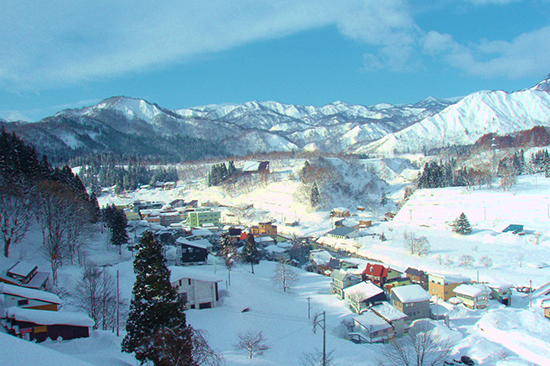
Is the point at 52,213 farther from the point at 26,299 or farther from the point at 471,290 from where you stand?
the point at 471,290

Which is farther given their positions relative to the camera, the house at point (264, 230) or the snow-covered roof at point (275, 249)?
the house at point (264, 230)

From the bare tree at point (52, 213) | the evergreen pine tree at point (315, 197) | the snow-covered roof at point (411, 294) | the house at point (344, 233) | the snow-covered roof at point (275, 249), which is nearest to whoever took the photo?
the bare tree at point (52, 213)

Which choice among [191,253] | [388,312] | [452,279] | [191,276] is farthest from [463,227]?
[191,276]

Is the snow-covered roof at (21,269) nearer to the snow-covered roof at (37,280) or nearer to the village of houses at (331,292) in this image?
the village of houses at (331,292)

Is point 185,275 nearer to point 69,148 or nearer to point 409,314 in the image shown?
point 409,314

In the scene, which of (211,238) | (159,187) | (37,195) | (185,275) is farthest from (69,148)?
(185,275)

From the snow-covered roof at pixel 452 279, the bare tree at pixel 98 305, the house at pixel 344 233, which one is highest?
the bare tree at pixel 98 305

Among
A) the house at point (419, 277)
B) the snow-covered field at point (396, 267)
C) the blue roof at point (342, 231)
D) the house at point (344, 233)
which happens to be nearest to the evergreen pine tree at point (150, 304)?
the snow-covered field at point (396, 267)
